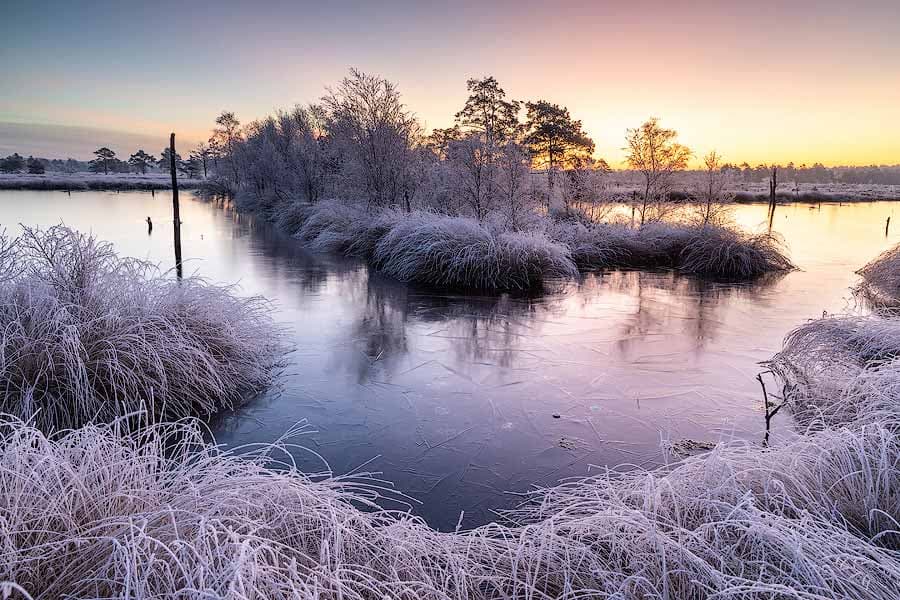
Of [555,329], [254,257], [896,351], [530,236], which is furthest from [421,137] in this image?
[896,351]

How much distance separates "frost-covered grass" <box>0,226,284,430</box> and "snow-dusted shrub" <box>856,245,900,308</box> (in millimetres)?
9844

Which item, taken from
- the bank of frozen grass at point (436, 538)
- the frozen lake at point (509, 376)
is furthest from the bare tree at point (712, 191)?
the bank of frozen grass at point (436, 538)

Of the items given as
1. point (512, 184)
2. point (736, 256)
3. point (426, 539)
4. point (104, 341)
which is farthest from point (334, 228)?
point (426, 539)

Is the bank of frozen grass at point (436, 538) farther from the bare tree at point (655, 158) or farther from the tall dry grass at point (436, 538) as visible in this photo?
the bare tree at point (655, 158)

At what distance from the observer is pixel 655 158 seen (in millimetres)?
15695

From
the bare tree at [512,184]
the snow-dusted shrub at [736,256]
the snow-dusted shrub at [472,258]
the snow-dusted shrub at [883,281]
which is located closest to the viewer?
the snow-dusted shrub at [883,281]

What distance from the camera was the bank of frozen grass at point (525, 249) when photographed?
10.1 m

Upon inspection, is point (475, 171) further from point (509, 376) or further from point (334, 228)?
point (509, 376)

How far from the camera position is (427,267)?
10625 millimetres

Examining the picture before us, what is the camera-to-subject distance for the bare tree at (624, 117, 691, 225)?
50.8 feet

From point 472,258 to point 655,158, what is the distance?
28.7 feet

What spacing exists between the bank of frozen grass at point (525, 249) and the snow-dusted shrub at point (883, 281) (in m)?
1.98

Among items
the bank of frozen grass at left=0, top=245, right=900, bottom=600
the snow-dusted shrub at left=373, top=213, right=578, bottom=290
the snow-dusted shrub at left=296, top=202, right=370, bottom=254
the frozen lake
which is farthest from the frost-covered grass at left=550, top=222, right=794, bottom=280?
the bank of frozen grass at left=0, top=245, right=900, bottom=600

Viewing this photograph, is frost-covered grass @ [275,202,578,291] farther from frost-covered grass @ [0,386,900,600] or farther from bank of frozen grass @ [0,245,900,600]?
frost-covered grass @ [0,386,900,600]
